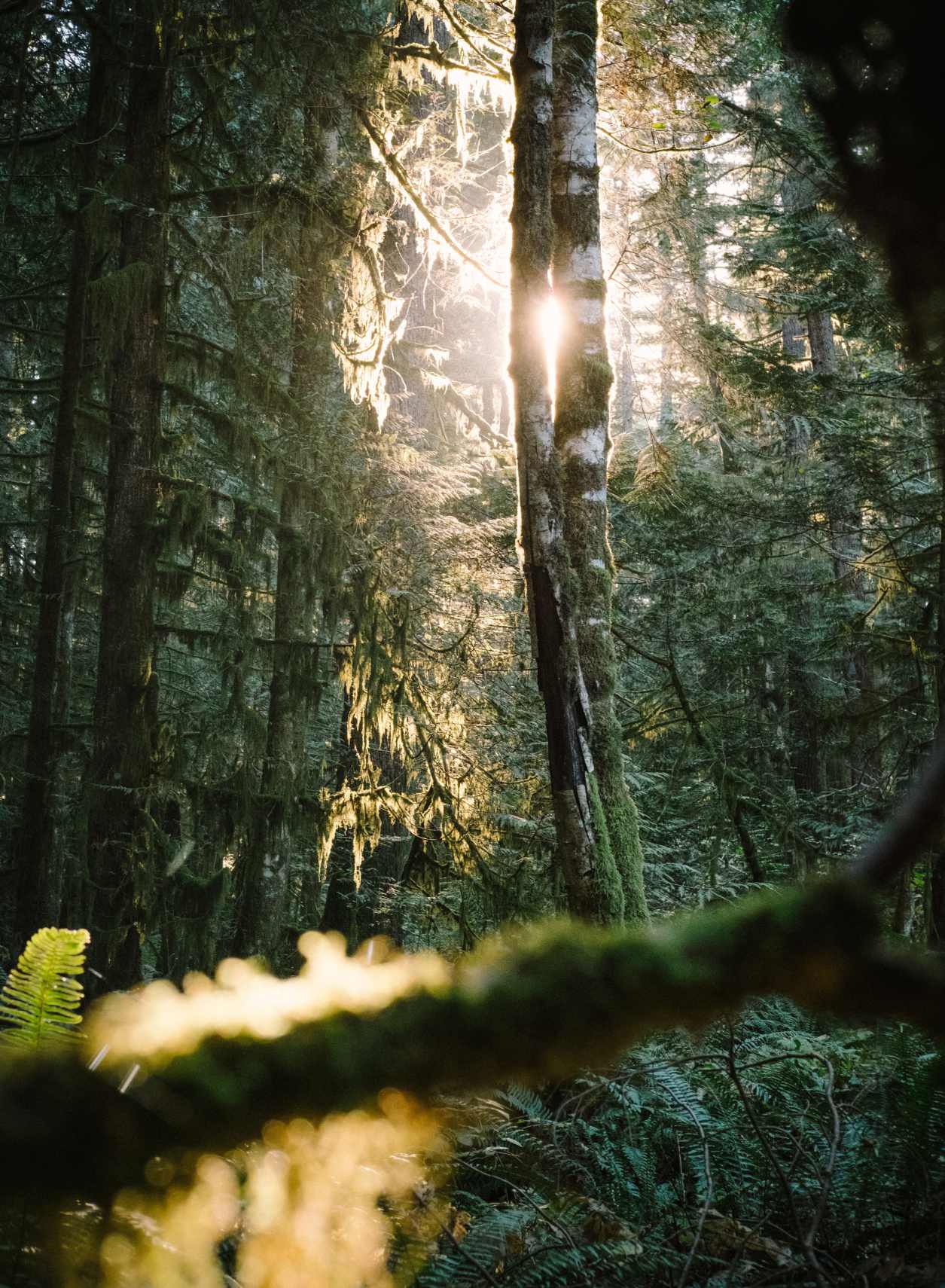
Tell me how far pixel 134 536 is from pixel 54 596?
2.47 metres

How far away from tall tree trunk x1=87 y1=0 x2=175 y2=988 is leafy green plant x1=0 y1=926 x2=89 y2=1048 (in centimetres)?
676

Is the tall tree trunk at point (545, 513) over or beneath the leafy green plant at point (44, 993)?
over

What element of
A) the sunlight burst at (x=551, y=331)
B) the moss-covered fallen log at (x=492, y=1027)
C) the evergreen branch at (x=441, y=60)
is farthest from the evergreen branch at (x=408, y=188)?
the moss-covered fallen log at (x=492, y=1027)

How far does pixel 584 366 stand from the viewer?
5242mm

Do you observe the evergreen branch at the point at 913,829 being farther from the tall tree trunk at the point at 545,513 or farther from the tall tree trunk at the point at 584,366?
the tall tree trunk at the point at 584,366

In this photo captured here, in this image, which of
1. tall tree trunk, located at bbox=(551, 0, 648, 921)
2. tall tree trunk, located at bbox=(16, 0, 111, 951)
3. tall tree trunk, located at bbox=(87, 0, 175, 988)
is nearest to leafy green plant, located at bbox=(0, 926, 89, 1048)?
tall tree trunk, located at bbox=(551, 0, 648, 921)

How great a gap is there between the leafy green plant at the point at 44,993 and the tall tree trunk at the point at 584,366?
12.5 ft

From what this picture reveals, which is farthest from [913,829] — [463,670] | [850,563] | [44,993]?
[850,563]

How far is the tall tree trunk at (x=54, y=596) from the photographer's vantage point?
9.09 meters

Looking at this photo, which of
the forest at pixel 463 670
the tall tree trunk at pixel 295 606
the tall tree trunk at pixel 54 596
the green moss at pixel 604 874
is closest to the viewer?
the forest at pixel 463 670

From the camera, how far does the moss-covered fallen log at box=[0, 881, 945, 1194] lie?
493 mm

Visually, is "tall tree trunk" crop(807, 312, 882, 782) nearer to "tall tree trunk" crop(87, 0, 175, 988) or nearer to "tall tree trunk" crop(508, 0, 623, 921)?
"tall tree trunk" crop(508, 0, 623, 921)

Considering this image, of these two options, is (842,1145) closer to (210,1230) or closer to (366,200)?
(210,1230)

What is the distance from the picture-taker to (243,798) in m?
8.73
